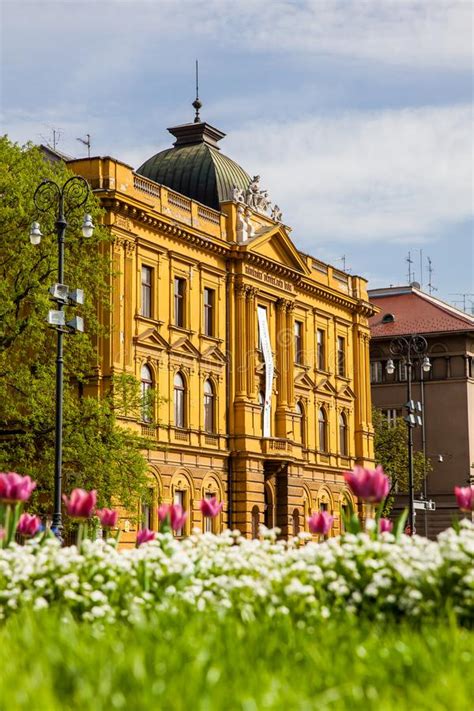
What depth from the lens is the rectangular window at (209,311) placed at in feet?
168

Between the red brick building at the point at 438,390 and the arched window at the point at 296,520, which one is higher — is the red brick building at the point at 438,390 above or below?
above

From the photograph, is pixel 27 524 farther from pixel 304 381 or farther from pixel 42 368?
pixel 304 381

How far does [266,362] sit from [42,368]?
19.0 m

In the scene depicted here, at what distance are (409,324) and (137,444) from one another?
4707 cm

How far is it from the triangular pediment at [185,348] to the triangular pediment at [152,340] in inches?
26.3

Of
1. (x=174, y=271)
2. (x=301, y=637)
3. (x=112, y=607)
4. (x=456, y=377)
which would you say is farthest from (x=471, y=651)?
(x=456, y=377)

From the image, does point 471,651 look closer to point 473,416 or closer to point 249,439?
point 249,439

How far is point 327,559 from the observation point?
1223 centimetres

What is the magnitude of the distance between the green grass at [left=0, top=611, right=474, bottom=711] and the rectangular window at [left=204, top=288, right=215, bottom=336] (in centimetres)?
4123

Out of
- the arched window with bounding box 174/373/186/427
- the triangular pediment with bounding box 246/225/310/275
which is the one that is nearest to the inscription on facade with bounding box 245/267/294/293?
the triangular pediment with bounding box 246/225/310/275

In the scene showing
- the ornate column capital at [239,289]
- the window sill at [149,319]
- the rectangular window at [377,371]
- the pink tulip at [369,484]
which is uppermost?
the rectangular window at [377,371]

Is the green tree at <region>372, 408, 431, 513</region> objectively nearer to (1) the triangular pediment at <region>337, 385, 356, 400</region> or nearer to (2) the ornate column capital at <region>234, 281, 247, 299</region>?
(1) the triangular pediment at <region>337, 385, 356, 400</region>

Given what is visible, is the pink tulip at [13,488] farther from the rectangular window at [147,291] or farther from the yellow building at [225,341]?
the rectangular window at [147,291]

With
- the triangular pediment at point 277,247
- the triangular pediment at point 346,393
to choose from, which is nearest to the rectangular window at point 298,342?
the triangular pediment at point 277,247
